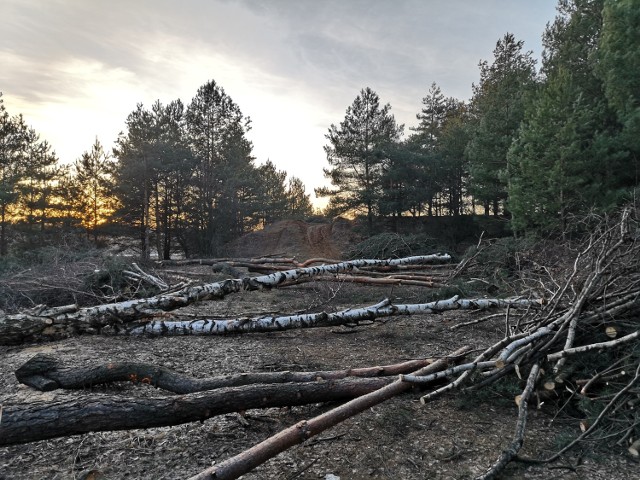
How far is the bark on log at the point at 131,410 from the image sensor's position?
2.45 meters

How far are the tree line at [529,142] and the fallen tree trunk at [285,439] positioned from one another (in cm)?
654

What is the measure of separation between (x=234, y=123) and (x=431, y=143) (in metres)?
15.4

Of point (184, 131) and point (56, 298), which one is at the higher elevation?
point (184, 131)

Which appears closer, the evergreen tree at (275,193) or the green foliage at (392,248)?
the green foliage at (392,248)

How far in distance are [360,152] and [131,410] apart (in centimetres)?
2285

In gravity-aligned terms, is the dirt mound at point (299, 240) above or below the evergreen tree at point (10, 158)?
below

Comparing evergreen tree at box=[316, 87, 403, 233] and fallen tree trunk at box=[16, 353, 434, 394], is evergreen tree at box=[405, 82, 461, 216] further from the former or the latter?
fallen tree trunk at box=[16, 353, 434, 394]

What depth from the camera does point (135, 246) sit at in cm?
2231

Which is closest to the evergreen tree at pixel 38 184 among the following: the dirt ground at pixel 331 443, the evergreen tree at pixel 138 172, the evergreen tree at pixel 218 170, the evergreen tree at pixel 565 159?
the evergreen tree at pixel 138 172

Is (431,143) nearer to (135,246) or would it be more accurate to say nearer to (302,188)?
(302,188)

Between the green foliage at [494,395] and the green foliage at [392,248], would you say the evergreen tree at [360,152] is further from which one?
the green foliage at [494,395]

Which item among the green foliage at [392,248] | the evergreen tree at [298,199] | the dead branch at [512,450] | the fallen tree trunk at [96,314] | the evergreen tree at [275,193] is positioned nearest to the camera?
the dead branch at [512,450]

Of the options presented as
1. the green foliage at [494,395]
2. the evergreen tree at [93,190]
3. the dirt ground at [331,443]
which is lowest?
the dirt ground at [331,443]

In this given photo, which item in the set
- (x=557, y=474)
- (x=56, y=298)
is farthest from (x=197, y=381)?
(x=56, y=298)
